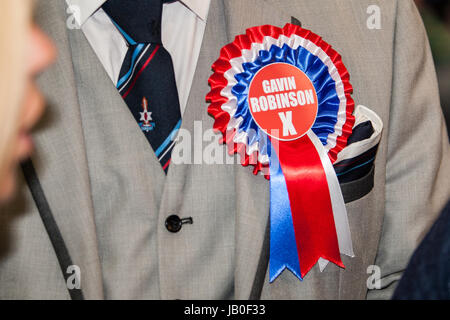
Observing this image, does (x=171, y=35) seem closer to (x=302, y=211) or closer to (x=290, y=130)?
(x=290, y=130)

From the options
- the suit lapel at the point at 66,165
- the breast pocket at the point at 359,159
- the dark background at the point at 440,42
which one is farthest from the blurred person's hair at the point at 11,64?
the dark background at the point at 440,42

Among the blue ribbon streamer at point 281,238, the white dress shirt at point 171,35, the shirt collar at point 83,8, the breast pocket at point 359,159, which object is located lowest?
the blue ribbon streamer at point 281,238

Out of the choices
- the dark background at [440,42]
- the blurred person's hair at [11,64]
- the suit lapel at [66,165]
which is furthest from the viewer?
the dark background at [440,42]

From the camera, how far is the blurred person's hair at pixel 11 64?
32 cm

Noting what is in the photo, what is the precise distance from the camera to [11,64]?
33 cm

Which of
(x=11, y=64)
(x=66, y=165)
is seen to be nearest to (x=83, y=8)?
(x=66, y=165)

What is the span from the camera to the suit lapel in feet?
2.73

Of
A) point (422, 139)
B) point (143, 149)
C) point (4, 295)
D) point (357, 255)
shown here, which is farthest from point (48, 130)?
point (422, 139)

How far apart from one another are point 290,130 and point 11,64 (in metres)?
0.63

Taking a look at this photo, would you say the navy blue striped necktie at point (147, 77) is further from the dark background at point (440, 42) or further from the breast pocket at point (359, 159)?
the dark background at point (440, 42)

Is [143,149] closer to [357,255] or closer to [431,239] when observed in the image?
[357,255]

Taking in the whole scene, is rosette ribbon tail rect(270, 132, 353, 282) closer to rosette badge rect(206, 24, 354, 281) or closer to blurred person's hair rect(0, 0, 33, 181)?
rosette badge rect(206, 24, 354, 281)

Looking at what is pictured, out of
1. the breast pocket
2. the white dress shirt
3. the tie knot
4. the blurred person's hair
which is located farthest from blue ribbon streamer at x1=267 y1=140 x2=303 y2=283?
the blurred person's hair

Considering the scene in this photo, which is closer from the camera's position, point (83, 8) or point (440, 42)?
point (83, 8)
